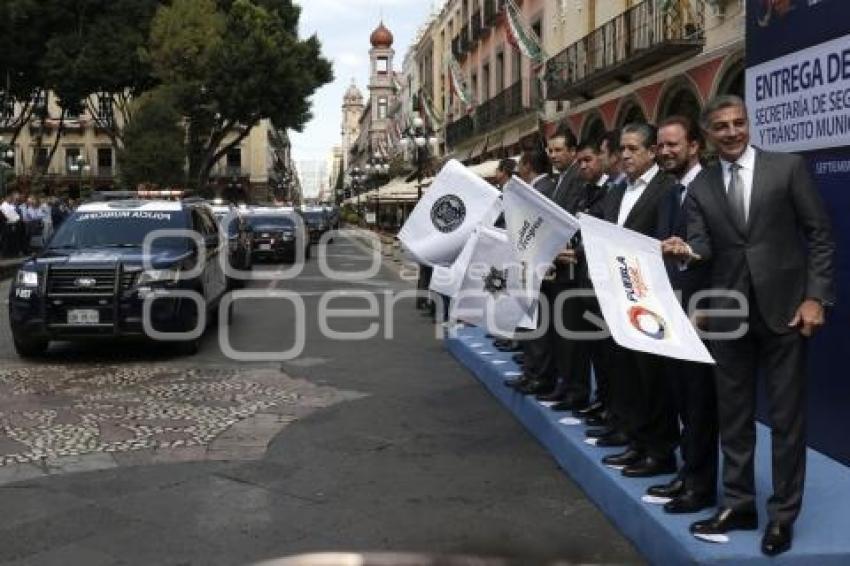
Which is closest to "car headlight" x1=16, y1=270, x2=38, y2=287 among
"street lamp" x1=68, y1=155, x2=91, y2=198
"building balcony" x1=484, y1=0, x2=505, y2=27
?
"building balcony" x1=484, y1=0, x2=505, y2=27

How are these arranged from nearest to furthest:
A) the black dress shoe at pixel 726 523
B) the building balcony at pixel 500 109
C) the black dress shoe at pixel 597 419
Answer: the black dress shoe at pixel 726 523, the black dress shoe at pixel 597 419, the building balcony at pixel 500 109

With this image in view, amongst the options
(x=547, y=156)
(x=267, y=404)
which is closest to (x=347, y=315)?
(x=267, y=404)

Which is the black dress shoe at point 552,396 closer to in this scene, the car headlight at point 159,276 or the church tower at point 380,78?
the car headlight at point 159,276

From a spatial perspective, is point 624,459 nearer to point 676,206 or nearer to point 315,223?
point 676,206

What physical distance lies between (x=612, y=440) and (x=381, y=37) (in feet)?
384

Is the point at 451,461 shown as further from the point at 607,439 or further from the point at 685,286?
the point at 685,286

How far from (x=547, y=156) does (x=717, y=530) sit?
3788 millimetres

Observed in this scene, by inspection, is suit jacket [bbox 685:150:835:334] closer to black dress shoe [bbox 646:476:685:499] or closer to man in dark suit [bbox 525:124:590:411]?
black dress shoe [bbox 646:476:685:499]

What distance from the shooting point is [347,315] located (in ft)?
49.9

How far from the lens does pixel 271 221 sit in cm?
2986

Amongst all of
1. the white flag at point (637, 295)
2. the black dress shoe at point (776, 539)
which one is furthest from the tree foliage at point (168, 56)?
the black dress shoe at point (776, 539)

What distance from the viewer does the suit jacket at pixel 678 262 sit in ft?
15.1

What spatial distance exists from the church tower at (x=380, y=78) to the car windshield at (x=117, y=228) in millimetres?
100232

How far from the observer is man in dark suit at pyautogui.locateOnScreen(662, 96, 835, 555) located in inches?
166
